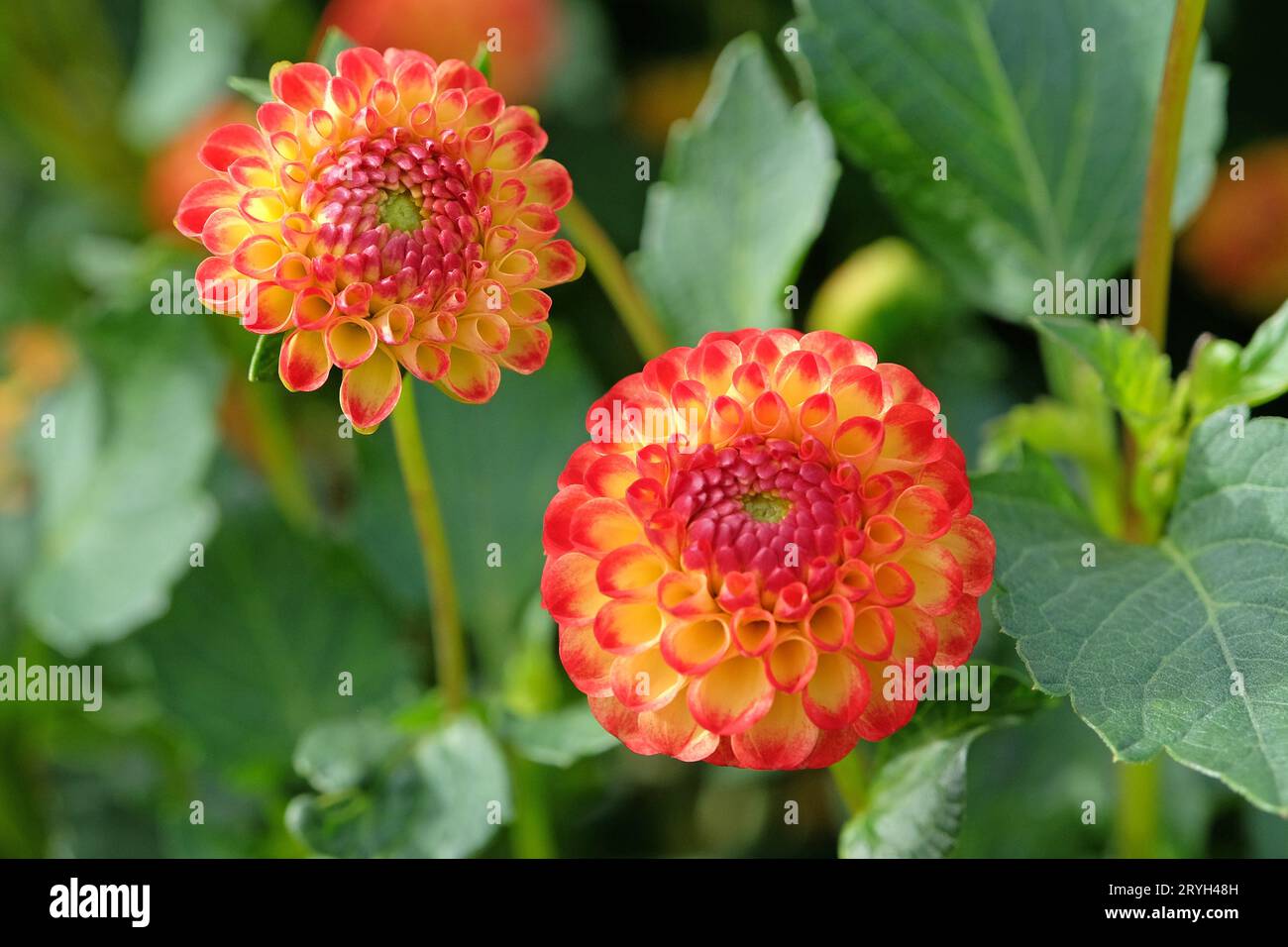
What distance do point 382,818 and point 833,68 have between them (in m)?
0.51

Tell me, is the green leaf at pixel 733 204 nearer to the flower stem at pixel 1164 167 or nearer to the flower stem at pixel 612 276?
the flower stem at pixel 612 276

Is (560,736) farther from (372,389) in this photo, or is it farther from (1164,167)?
(1164,167)

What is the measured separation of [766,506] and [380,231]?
0.65ft

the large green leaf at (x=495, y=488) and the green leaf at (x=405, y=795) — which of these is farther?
the large green leaf at (x=495, y=488)

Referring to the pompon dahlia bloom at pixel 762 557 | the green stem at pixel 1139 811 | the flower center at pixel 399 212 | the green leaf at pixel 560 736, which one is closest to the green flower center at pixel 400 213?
the flower center at pixel 399 212

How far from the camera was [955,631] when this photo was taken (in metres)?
0.53

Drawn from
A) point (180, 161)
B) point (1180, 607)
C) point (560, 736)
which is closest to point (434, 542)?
point (560, 736)

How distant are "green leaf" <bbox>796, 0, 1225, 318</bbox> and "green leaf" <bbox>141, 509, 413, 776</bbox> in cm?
46

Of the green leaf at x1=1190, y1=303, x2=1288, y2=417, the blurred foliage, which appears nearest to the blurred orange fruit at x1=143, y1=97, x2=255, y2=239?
the blurred foliage

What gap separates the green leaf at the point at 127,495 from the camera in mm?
871

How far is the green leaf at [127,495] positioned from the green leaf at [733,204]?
343 mm

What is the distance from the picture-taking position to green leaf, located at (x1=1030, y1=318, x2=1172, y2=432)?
650 millimetres

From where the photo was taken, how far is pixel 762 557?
0.53m
